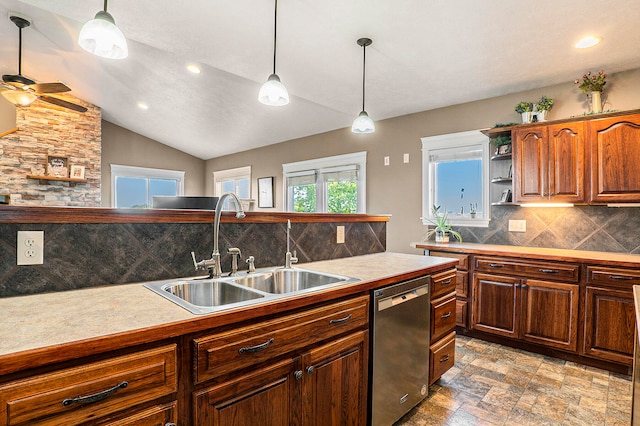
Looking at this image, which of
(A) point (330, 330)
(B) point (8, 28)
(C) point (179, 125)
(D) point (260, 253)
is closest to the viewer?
(A) point (330, 330)

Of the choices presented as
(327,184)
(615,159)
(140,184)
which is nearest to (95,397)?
(615,159)

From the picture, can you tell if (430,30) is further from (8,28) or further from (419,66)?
(8,28)

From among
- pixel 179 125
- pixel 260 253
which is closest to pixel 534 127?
pixel 260 253

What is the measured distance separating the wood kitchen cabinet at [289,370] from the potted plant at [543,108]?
2.82m

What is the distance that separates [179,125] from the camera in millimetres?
6285

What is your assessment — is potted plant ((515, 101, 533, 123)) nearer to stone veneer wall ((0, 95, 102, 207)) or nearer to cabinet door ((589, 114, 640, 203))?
cabinet door ((589, 114, 640, 203))

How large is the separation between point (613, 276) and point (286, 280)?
8.36 feet

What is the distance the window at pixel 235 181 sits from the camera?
6.99 m

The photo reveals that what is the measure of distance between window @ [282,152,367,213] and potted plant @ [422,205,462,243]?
1.11m

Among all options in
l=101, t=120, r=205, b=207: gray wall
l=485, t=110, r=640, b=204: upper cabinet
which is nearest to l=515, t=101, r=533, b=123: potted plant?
l=485, t=110, r=640, b=204: upper cabinet

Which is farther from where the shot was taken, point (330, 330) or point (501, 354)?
point (501, 354)

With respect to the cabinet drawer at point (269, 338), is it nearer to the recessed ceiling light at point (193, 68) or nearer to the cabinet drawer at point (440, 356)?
the cabinet drawer at point (440, 356)

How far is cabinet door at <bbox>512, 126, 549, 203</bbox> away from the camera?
3.07 metres

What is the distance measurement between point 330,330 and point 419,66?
8.77 feet
